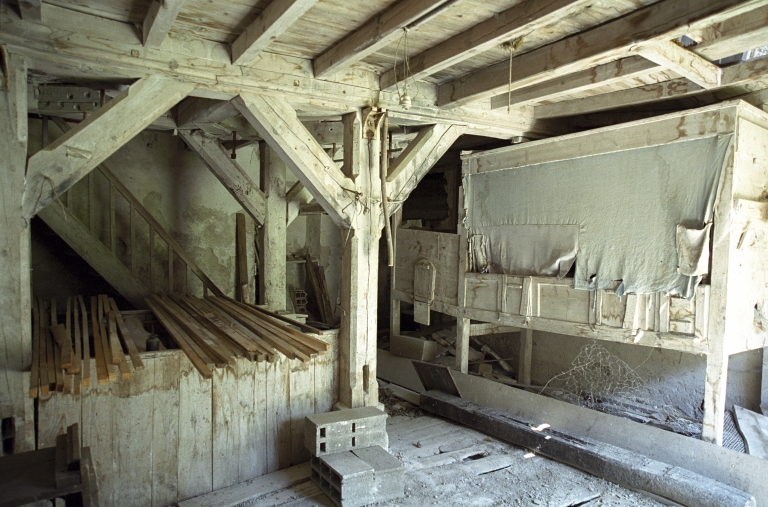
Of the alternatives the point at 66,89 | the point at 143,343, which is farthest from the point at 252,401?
the point at 66,89

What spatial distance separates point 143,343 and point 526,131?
4.52 m

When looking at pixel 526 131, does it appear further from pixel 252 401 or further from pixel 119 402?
pixel 119 402

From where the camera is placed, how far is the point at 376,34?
341 centimetres

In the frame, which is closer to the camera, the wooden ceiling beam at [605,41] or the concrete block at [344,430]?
the wooden ceiling beam at [605,41]

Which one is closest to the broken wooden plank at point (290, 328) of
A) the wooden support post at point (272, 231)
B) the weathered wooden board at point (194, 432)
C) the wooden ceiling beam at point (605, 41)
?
the wooden support post at point (272, 231)

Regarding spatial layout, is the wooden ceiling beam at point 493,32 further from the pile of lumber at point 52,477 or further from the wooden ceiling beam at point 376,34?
the pile of lumber at point 52,477

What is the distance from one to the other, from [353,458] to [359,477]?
30 cm

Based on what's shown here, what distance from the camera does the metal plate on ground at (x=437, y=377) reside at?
20.5 ft

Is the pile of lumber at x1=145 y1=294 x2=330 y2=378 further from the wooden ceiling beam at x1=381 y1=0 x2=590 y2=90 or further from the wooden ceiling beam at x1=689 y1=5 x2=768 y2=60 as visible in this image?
the wooden ceiling beam at x1=689 y1=5 x2=768 y2=60

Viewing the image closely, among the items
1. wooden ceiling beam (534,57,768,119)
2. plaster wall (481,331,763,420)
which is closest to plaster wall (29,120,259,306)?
plaster wall (481,331,763,420)

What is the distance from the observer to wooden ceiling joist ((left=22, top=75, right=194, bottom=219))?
3.36 m

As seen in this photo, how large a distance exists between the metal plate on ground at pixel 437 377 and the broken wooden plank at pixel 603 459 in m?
0.24

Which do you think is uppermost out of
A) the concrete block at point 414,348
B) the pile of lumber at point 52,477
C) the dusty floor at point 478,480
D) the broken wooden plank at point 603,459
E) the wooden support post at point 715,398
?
the pile of lumber at point 52,477

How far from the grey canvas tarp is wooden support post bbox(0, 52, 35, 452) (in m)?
4.59
